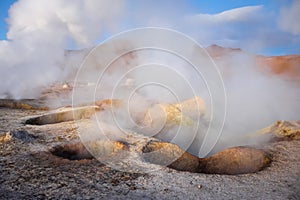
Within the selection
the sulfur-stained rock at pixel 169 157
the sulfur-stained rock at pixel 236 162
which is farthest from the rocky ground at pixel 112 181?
the sulfur-stained rock at pixel 169 157

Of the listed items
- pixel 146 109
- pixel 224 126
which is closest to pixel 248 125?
pixel 224 126

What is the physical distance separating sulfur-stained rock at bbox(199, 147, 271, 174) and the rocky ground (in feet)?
1.21

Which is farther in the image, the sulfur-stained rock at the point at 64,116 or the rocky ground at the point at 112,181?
the sulfur-stained rock at the point at 64,116

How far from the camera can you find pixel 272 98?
1525cm

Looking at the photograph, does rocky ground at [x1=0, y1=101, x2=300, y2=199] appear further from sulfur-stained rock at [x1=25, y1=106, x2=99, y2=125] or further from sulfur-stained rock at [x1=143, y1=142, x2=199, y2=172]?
sulfur-stained rock at [x1=25, y1=106, x2=99, y2=125]

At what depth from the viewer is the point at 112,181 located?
4.26 m

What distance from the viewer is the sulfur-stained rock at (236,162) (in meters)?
5.96

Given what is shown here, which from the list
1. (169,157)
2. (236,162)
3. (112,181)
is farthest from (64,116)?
(236,162)

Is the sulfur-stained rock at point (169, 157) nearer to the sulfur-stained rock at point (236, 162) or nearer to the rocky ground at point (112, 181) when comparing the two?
the sulfur-stained rock at point (236, 162)

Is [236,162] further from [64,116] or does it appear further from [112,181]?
[64,116]

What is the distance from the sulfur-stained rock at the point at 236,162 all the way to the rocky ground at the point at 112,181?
369 mm

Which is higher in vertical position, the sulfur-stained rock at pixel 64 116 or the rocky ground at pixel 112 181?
the sulfur-stained rock at pixel 64 116

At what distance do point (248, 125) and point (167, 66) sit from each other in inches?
276

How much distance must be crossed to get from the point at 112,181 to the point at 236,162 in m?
3.63
